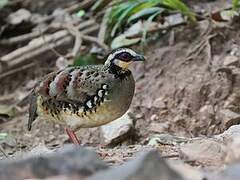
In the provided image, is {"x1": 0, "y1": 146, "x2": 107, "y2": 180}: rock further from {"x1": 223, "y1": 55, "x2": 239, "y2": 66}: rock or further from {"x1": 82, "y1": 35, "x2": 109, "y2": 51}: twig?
{"x1": 82, "y1": 35, "x2": 109, "y2": 51}: twig

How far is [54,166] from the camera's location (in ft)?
8.23

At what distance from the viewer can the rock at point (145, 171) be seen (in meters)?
2.30

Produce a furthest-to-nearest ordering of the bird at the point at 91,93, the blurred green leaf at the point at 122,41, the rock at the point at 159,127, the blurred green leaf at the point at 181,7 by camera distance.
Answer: the blurred green leaf at the point at 122,41 < the blurred green leaf at the point at 181,7 < the rock at the point at 159,127 < the bird at the point at 91,93

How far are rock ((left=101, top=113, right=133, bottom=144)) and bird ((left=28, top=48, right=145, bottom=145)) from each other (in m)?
0.85

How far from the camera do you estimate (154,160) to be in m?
2.36

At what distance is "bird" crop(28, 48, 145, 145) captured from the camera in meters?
4.31

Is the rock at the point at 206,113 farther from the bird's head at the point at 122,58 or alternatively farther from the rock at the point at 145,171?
the rock at the point at 145,171

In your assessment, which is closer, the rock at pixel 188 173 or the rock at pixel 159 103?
the rock at pixel 188 173

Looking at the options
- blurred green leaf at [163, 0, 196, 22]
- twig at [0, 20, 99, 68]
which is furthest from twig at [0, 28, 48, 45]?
blurred green leaf at [163, 0, 196, 22]

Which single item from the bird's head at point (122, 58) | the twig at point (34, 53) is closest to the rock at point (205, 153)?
the bird's head at point (122, 58)

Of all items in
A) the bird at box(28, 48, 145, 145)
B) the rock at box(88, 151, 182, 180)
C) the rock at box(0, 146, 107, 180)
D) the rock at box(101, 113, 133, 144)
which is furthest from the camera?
the rock at box(101, 113, 133, 144)

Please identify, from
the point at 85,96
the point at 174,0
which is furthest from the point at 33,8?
the point at 85,96

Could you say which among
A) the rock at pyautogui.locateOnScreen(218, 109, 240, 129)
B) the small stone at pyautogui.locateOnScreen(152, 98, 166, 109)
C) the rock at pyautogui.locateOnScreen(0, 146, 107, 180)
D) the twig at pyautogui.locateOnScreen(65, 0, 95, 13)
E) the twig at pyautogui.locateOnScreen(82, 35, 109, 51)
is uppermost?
the rock at pyautogui.locateOnScreen(0, 146, 107, 180)

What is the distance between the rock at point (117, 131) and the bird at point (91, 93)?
85 cm
